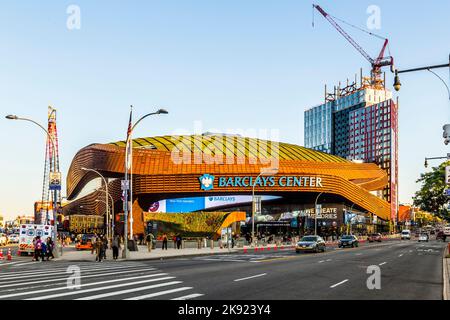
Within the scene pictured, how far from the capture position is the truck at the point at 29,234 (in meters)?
45.3

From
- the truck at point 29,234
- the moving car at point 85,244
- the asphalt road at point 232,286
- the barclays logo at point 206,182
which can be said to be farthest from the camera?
the barclays logo at point 206,182

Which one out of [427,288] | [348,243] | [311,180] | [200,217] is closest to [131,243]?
[348,243]

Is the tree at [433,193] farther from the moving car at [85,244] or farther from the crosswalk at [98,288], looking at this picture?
the crosswalk at [98,288]

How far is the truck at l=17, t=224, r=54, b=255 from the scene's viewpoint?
45344 millimetres

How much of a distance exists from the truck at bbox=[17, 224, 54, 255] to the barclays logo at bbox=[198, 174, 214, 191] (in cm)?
4914

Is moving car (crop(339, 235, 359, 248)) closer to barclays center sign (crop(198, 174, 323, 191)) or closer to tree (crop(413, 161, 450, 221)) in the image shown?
tree (crop(413, 161, 450, 221))

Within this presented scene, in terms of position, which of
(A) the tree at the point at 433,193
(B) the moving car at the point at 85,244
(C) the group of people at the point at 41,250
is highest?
(A) the tree at the point at 433,193

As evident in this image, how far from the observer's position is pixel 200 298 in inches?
573

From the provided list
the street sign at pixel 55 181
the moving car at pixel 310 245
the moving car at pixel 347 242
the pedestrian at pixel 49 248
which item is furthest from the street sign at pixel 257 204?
the pedestrian at pixel 49 248

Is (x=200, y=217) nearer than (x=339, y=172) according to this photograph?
Yes

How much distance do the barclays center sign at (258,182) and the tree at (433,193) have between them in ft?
118
